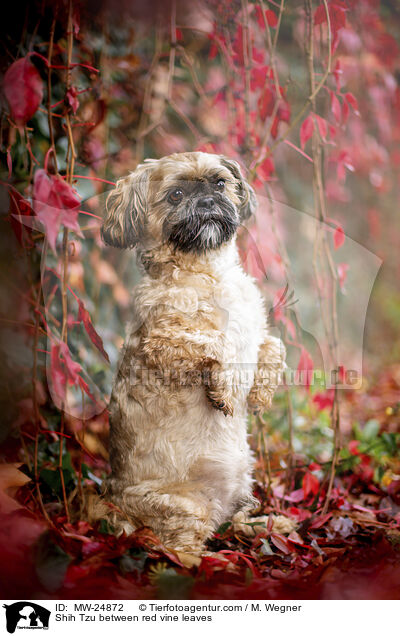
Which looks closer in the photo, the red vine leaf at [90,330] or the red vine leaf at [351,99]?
the red vine leaf at [90,330]

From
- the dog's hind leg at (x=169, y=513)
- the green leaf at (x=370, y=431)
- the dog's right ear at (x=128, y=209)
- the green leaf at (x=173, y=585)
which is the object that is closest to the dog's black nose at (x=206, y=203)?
the dog's right ear at (x=128, y=209)

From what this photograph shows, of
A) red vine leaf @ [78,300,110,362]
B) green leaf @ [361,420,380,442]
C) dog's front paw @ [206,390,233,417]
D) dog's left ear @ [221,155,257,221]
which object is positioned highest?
dog's left ear @ [221,155,257,221]

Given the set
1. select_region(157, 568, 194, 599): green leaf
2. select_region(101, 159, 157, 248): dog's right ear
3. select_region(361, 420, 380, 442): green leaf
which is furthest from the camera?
select_region(361, 420, 380, 442): green leaf

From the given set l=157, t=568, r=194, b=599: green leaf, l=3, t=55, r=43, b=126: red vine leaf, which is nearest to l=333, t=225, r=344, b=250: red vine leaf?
l=3, t=55, r=43, b=126: red vine leaf

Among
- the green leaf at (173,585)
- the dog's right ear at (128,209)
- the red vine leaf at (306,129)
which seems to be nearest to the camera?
the green leaf at (173,585)

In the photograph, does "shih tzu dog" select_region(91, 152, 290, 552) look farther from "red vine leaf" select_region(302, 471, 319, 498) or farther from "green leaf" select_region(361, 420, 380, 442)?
"green leaf" select_region(361, 420, 380, 442)

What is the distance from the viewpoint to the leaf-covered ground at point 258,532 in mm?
1354

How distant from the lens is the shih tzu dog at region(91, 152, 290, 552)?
1419 millimetres

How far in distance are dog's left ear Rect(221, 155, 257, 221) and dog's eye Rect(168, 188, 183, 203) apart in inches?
6.9

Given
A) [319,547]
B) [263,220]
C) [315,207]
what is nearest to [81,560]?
[319,547]

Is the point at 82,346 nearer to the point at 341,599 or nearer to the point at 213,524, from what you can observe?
the point at 213,524

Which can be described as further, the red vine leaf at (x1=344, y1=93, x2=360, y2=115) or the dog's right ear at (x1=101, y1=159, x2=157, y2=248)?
the red vine leaf at (x1=344, y1=93, x2=360, y2=115)

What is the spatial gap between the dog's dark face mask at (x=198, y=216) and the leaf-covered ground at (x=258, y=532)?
571 millimetres
